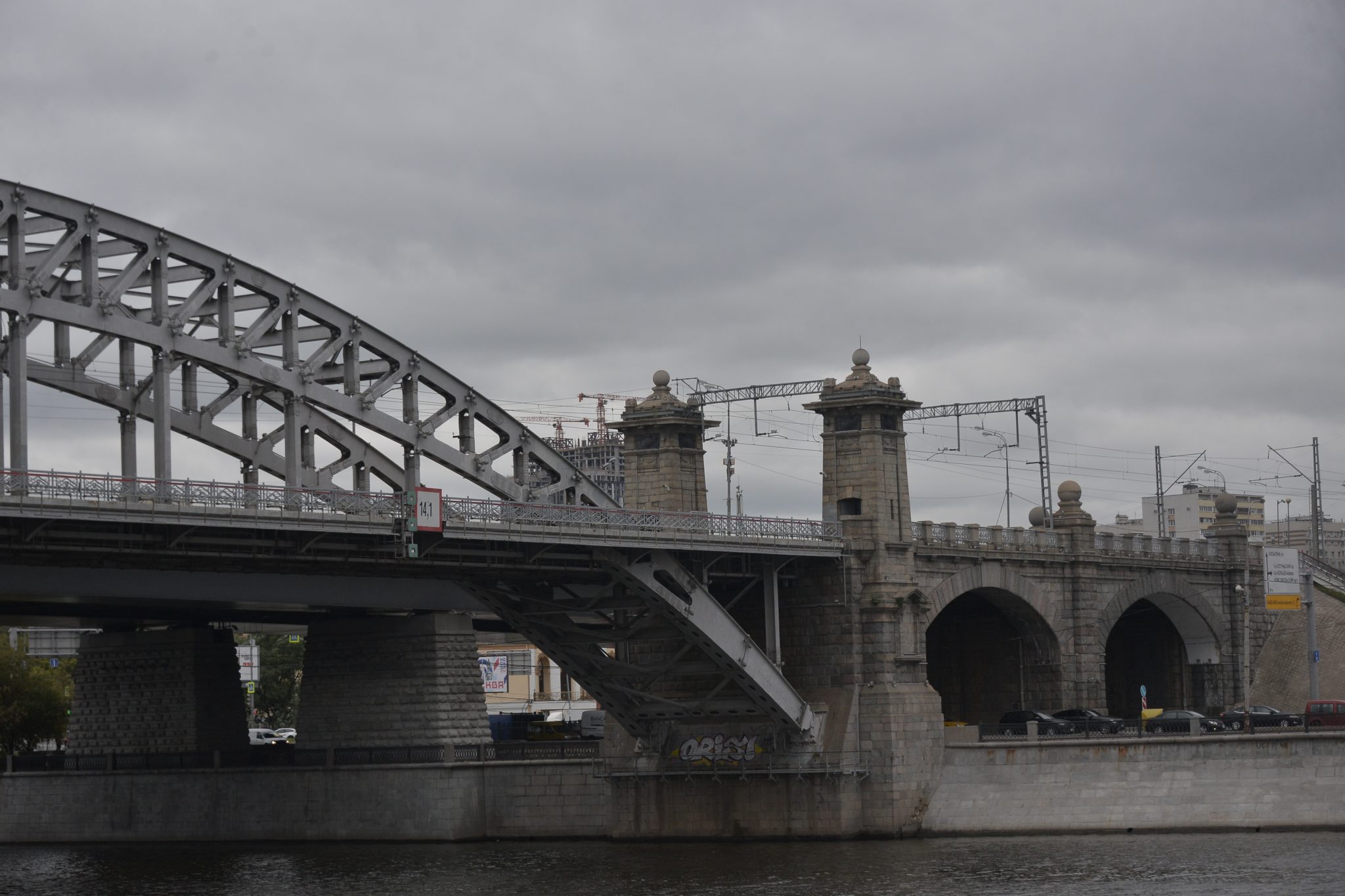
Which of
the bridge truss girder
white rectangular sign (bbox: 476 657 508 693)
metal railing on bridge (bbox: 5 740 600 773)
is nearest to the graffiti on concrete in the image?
the bridge truss girder

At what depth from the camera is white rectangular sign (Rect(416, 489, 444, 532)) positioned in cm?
5147

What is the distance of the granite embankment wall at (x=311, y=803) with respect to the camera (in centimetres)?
6688

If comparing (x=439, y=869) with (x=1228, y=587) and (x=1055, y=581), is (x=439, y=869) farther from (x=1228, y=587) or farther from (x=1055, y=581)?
(x=1228, y=587)

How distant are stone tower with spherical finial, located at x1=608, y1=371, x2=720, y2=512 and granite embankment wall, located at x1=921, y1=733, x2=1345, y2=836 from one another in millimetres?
12776

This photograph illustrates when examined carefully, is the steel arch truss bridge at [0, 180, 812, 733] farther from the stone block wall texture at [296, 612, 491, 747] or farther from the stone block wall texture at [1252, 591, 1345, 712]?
the stone block wall texture at [1252, 591, 1345, 712]

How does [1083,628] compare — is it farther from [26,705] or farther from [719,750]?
[26,705]

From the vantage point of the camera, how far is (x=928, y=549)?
66250 millimetres

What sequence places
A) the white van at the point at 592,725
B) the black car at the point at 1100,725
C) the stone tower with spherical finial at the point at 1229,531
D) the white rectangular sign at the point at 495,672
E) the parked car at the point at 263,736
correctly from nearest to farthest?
the black car at the point at 1100,725
the white van at the point at 592,725
the stone tower with spherical finial at the point at 1229,531
the parked car at the point at 263,736
the white rectangular sign at the point at 495,672

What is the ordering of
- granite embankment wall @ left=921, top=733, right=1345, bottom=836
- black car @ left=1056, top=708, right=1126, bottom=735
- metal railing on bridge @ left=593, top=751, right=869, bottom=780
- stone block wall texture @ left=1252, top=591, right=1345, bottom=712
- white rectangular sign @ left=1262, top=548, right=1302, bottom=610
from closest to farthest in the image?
granite embankment wall @ left=921, top=733, right=1345, bottom=836, metal railing on bridge @ left=593, top=751, right=869, bottom=780, black car @ left=1056, top=708, right=1126, bottom=735, white rectangular sign @ left=1262, top=548, right=1302, bottom=610, stone block wall texture @ left=1252, top=591, right=1345, bottom=712

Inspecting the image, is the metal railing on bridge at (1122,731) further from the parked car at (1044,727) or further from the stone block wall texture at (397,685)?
the stone block wall texture at (397,685)

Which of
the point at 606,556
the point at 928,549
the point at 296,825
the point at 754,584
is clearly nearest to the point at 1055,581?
the point at 928,549

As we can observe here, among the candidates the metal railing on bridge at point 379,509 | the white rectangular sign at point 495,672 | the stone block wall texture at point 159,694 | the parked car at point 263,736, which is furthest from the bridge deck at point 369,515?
the white rectangular sign at point 495,672

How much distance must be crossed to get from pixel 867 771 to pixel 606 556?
11882 millimetres

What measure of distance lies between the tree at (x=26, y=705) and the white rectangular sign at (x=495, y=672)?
1324 inches
